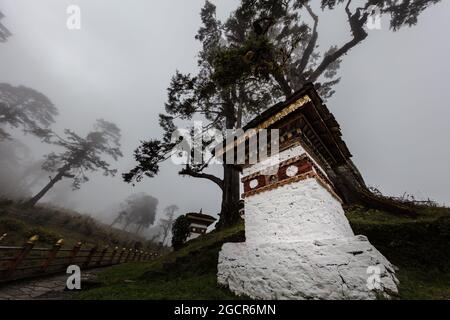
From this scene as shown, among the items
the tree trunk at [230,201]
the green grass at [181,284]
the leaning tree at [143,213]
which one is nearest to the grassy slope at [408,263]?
the green grass at [181,284]

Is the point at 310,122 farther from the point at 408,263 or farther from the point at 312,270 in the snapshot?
the point at 408,263

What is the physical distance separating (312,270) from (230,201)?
923 cm

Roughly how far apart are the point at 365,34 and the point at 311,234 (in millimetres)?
13101

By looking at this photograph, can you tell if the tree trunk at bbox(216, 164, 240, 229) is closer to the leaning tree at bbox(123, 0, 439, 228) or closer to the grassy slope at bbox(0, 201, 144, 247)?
the leaning tree at bbox(123, 0, 439, 228)

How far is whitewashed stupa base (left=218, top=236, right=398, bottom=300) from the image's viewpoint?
10.1ft

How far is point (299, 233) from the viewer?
12.7 ft

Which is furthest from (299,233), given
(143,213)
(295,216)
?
(143,213)

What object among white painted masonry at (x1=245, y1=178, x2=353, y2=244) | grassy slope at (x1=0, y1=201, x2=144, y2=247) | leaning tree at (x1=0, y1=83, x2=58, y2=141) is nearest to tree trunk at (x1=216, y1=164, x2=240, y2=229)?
white painted masonry at (x1=245, y1=178, x2=353, y2=244)

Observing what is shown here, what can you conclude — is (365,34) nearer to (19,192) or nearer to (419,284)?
(419,284)

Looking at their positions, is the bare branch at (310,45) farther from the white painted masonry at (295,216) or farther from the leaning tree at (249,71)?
the white painted masonry at (295,216)

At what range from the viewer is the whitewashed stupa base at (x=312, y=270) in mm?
3066

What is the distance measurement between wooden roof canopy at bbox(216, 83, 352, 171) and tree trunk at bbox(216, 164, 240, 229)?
256 inches

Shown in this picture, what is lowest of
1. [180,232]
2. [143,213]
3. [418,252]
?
[418,252]
